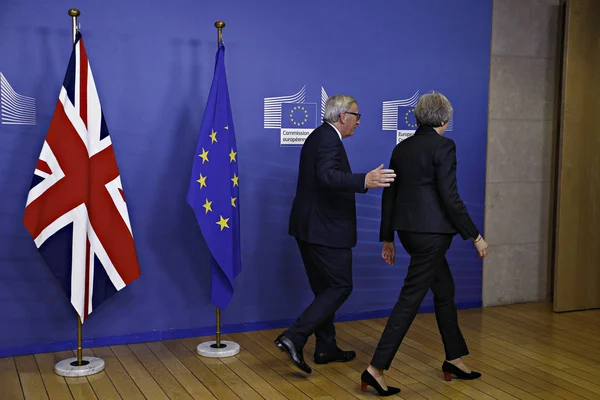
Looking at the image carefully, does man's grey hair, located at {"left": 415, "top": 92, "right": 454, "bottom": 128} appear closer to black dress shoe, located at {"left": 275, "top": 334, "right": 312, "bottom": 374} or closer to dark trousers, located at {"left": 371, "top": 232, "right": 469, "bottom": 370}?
dark trousers, located at {"left": 371, "top": 232, "right": 469, "bottom": 370}

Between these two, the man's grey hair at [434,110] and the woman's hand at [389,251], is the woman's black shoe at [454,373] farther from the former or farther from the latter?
the man's grey hair at [434,110]

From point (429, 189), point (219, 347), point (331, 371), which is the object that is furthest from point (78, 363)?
point (429, 189)

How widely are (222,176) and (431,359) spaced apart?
5.50 ft

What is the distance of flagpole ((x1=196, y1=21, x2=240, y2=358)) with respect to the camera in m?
4.32

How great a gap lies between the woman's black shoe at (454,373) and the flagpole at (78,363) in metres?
1.92

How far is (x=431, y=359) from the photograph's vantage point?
435 cm

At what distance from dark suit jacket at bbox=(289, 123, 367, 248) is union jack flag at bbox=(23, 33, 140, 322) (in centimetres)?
106

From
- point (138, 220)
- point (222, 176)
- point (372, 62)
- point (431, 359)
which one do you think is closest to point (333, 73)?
point (372, 62)

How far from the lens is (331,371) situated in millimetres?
4090

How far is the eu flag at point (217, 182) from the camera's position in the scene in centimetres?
422

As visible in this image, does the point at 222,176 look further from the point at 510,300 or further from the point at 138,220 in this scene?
the point at 510,300

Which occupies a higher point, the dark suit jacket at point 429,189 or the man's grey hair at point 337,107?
the man's grey hair at point 337,107

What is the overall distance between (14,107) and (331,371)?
7.84 feet

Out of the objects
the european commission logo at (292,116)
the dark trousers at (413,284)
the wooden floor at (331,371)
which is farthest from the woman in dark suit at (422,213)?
the european commission logo at (292,116)
